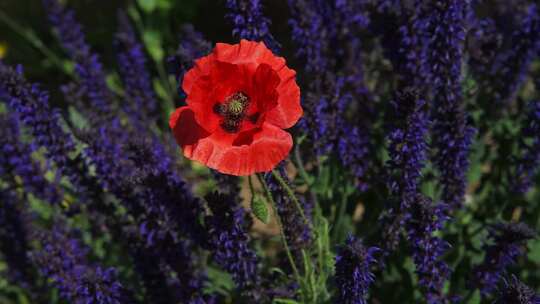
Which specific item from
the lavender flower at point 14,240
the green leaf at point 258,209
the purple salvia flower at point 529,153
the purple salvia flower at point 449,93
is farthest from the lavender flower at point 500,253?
the lavender flower at point 14,240

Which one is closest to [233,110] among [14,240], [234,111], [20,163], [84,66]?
[234,111]

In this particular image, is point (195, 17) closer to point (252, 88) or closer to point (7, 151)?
point (7, 151)

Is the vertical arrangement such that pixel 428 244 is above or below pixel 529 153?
below

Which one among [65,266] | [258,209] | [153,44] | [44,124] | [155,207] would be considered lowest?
[258,209]

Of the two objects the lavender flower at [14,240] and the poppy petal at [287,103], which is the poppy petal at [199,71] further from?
the lavender flower at [14,240]

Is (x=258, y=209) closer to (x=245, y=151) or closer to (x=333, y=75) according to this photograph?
(x=245, y=151)

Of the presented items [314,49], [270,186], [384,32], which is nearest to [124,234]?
[270,186]

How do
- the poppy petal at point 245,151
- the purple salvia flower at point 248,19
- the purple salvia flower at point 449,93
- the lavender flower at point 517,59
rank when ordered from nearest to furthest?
the poppy petal at point 245,151 → the purple salvia flower at point 248,19 → the purple salvia flower at point 449,93 → the lavender flower at point 517,59
